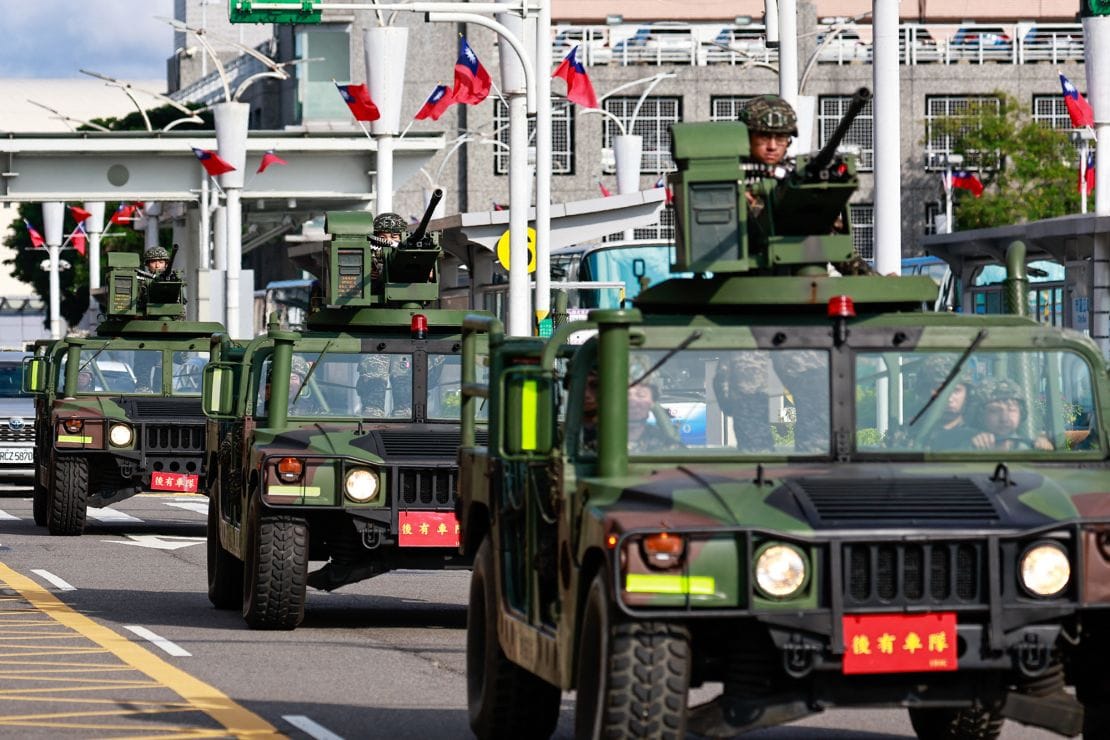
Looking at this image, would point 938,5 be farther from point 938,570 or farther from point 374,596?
point 938,570

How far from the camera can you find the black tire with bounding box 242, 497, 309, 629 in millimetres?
15383

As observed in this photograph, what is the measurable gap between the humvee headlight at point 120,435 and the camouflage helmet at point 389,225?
6.11 m

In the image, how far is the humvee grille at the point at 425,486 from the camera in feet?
51.1

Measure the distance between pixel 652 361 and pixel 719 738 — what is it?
1.62 meters

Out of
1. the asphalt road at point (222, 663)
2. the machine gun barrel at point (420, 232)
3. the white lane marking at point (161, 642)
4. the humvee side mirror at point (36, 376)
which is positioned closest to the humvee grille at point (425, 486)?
the asphalt road at point (222, 663)

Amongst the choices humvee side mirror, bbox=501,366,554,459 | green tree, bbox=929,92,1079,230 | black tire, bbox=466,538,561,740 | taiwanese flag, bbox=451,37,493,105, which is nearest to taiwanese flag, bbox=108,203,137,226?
green tree, bbox=929,92,1079,230

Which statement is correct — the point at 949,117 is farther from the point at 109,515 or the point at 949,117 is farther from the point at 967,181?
the point at 109,515

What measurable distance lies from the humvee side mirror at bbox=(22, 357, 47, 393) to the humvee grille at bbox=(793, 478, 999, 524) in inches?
740

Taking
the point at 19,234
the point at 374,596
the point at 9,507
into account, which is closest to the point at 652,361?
the point at 374,596

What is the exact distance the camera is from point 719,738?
810 cm

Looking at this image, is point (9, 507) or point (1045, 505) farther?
point (9, 507)

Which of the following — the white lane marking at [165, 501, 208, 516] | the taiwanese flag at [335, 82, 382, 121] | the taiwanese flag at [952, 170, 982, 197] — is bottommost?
the white lane marking at [165, 501, 208, 516]

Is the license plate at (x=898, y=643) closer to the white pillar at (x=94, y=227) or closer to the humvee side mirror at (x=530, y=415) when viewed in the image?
the humvee side mirror at (x=530, y=415)

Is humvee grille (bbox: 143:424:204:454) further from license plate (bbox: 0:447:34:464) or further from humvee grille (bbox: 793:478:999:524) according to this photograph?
humvee grille (bbox: 793:478:999:524)
